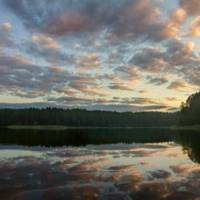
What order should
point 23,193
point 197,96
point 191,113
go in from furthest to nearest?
point 197,96
point 191,113
point 23,193

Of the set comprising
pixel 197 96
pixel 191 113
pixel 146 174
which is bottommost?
pixel 146 174

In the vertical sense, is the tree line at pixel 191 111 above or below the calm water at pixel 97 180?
above

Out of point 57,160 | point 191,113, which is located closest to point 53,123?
point 191,113

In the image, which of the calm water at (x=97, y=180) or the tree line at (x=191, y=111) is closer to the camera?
the calm water at (x=97, y=180)

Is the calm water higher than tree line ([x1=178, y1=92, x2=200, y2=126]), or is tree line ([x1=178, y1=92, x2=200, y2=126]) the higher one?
tree line ([x1=178, y1=92, x2=200, y2=126])

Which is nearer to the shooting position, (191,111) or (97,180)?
(97,180)

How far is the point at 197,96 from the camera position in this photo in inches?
6004

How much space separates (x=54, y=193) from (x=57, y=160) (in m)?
13.2

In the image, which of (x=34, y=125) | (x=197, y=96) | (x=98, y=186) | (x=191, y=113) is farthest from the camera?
(x=34, y=125)

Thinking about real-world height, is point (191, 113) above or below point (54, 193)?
above

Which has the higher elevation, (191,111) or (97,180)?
(191,111)

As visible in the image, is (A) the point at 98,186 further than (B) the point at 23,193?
Yes

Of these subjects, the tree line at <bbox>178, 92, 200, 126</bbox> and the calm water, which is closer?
the calm water

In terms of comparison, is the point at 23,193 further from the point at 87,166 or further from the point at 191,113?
the point at 191,113
